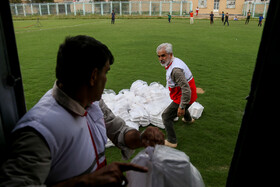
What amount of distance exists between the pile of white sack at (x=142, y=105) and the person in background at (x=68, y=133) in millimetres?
2759

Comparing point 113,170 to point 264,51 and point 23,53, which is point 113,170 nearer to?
point 264,51

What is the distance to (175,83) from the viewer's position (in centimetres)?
360

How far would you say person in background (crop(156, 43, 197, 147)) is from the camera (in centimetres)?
345

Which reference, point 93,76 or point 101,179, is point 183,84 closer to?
point 93,76

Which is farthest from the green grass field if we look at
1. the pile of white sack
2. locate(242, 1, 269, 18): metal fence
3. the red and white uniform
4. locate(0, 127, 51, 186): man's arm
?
locate(242, 1, 269, 18): metal fence

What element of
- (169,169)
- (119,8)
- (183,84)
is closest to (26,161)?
(169,169)

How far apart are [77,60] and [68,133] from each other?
373 millimetres

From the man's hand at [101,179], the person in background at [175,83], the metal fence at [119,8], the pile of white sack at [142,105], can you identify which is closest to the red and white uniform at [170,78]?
the person in background at [175,83]

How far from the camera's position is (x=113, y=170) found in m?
1.12

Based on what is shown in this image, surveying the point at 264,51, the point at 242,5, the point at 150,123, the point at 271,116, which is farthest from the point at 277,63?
the point at 242,5

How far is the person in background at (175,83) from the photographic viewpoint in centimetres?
345

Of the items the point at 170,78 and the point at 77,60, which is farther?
the point at 170,78

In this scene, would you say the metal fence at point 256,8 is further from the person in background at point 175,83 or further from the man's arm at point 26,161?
the man's arm at point 26,161

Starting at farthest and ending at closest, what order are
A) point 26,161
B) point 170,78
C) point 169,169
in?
point 170,78, point 169,169, point 26,161
